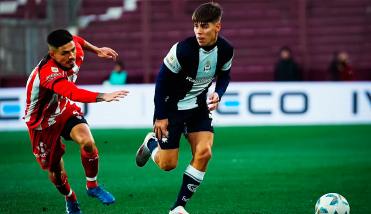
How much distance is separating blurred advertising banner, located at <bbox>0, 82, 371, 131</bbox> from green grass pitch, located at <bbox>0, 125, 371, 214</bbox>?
771 mm

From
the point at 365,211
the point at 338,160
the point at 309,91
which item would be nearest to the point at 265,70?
the point at 309,91

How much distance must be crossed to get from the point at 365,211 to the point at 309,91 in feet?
31.6

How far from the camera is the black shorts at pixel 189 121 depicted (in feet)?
24.8

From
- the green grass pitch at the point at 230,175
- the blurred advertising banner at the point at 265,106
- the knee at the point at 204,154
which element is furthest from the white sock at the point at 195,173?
the blurred advertising banner at the point at 265,106

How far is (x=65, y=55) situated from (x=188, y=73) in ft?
3.77

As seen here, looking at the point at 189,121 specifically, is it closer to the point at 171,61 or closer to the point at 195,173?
the point at 195,173

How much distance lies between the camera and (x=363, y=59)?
67.9 feet

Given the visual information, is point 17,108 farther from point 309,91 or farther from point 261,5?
point 261,5

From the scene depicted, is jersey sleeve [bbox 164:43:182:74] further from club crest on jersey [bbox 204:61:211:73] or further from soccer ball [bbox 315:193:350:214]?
soccer ball [bbox 315:193:350:214]

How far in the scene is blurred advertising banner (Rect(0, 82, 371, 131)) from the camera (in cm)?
1694

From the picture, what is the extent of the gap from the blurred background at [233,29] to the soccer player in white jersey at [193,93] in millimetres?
12488

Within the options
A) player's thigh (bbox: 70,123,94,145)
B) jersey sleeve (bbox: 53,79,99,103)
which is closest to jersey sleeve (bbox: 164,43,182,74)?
jersey sleeve (bbox: 53,79,99,103)

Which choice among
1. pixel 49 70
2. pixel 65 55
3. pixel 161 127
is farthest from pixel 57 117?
pixel 161 127

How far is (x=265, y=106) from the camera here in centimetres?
1695
